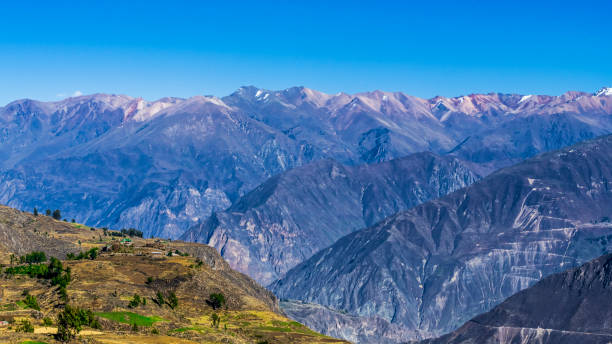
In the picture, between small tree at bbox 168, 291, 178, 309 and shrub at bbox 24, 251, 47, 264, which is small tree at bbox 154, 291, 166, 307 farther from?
shrub at bbox 24, 251, 47, 264

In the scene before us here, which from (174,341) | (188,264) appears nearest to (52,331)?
(174,341)

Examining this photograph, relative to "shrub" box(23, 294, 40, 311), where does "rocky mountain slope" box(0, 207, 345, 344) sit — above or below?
→ below

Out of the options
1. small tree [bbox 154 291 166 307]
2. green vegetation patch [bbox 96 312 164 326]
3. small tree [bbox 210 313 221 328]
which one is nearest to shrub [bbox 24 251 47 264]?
small tree [bbox 154 291 166 307]

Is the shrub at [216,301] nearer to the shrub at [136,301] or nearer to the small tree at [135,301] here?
the shrub at [136,301]

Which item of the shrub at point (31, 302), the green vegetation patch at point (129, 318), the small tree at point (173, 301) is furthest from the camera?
the small tree at point (173, 301)

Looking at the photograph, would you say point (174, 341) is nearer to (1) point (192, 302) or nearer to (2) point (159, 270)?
(1) point (192, 302)

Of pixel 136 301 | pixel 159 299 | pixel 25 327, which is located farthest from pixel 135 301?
pixel 25 327

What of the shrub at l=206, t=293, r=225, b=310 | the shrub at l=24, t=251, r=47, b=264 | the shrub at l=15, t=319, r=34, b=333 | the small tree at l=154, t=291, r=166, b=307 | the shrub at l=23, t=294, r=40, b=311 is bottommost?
the shrub at l=206, t=293, r=225, b=310

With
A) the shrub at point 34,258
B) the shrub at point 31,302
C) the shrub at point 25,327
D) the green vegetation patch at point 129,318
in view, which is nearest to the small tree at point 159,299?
the green vegetation patch at point 129,318
